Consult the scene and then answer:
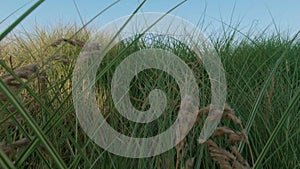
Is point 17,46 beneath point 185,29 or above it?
above

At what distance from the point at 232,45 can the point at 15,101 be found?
6.64ft

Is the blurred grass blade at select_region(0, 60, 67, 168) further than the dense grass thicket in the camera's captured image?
No

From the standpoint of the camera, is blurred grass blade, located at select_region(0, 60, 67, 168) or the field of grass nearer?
blurred grass blade, located at select_region(0, 60, 67, 168)

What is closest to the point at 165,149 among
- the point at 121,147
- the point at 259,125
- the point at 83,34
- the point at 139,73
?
the point at 121,147

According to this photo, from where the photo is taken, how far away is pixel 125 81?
1.42 metres

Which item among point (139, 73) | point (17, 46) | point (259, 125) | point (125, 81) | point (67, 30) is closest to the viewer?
point (259, 125)

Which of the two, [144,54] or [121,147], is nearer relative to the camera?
[121,147]

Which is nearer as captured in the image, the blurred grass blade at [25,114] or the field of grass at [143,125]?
the blurred grass blade at [25,114]

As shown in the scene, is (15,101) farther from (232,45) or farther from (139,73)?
(232,45)

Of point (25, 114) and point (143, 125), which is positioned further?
point (143, 125)

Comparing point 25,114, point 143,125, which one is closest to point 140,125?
point 143,125

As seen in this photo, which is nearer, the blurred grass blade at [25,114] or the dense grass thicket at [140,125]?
the blurred grass blade at [25,114]

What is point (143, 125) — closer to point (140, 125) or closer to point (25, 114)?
point (140, 125)

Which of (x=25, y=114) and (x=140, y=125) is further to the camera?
(x=140, y=125)
